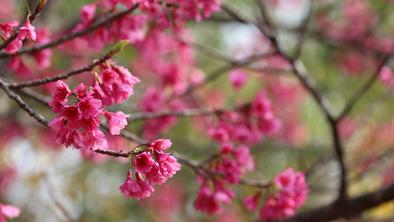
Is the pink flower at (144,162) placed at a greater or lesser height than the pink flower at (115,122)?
lesser

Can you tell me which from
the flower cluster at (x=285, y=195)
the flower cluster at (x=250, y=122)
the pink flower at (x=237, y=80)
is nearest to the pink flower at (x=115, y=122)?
the flower cluster at (x=285, y=195)

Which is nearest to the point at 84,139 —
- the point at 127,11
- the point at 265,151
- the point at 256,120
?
the point at 127,11

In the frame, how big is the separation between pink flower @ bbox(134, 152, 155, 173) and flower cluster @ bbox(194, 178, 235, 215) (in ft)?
2.27

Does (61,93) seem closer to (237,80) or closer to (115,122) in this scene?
(115,122)

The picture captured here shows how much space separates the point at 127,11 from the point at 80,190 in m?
4.35

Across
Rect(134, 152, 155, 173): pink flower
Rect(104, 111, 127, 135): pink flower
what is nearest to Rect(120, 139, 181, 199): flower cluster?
Rect(134, 152, 155, 173): pink flower

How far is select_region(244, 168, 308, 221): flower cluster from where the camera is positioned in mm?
2568

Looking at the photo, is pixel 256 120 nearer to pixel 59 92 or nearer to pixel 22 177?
pixel 59 92

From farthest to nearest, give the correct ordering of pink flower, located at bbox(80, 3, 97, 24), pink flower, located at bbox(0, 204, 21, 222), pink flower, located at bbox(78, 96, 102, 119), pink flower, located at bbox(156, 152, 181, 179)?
pink flower, located at bbox(80, 3, 97, 24) < pink flower, located at bbox(0, 204, 21, 222) < pink flower, located at bbox(156, 152, 181, 179) < pink flower, located at bbox(78, 96, 102, 119)

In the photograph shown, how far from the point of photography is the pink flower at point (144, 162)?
6.11 feet

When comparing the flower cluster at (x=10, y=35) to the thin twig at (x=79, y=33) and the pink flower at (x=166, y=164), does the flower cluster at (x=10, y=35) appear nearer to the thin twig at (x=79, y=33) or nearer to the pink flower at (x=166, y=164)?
the thin twig at (x=79, y=33)

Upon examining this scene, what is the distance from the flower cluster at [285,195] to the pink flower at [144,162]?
0.84 metres

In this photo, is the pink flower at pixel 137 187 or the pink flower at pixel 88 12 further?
the pink flower at pixel 88 12

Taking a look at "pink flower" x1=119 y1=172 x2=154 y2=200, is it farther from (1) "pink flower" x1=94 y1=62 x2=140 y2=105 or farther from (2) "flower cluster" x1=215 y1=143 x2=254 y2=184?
(2) "flower cluster" x1=215 y1=143 x2=254 y2=184
